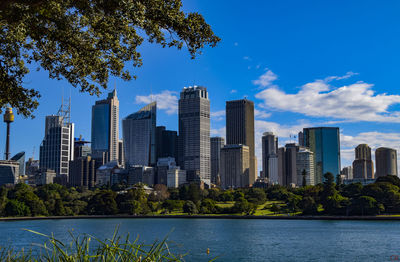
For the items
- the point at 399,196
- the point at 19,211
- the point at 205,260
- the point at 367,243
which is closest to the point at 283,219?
the point at 399,196

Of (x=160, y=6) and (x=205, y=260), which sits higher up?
(x=160, y=6)

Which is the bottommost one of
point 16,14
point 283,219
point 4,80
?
point 283,219

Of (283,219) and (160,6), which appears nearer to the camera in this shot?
(160,6)

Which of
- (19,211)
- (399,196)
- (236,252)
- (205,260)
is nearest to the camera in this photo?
(205,260)

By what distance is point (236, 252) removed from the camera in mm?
64000

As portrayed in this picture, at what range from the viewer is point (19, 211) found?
493ft

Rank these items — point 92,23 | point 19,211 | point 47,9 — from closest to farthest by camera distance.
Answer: point 47,9, point 92,23, point 19,211

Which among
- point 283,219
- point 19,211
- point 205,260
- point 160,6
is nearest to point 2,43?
point 160,6

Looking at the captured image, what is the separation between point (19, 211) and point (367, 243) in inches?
4489

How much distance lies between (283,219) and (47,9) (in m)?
→ 137

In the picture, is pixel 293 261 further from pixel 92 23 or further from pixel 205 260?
pixel 92 23

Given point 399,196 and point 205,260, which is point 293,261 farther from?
point 399,196

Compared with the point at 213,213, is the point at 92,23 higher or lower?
higher

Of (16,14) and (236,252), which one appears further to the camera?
(236,252)
